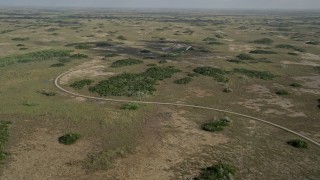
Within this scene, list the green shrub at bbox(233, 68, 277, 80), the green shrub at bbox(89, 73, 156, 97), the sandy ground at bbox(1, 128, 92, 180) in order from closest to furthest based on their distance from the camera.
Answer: the sandy ground at bbox(1, 128, 92, 180) → the green shrub at bbox(89, 73, 156, 97) → the green shrub at bbox(233, 68, 277, 80)

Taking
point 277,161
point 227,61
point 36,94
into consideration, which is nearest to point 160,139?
point 277,161

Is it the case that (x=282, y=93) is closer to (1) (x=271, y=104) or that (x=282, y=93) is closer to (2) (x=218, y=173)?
(1) (x=271, y=104)

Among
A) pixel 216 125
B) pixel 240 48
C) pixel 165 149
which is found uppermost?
pixel 240 48

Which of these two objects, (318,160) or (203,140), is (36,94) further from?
(318,160)

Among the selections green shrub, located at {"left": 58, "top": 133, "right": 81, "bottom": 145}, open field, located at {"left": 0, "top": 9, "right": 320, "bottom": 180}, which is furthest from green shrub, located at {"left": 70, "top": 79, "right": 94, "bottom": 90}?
green shrub, located at {"left": 58, "top": 133, "right": 81, "bottom": 145}

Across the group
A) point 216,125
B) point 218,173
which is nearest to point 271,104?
point 216,125

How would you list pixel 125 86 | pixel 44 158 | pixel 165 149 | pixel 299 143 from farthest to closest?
pixel 125 86 → pixel 299 143 → pixel 165 149 → pixel 44 158

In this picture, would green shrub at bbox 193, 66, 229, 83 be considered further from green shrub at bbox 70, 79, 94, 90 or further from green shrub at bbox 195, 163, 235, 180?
green shrub at bbox 195, 163, 235, 180
